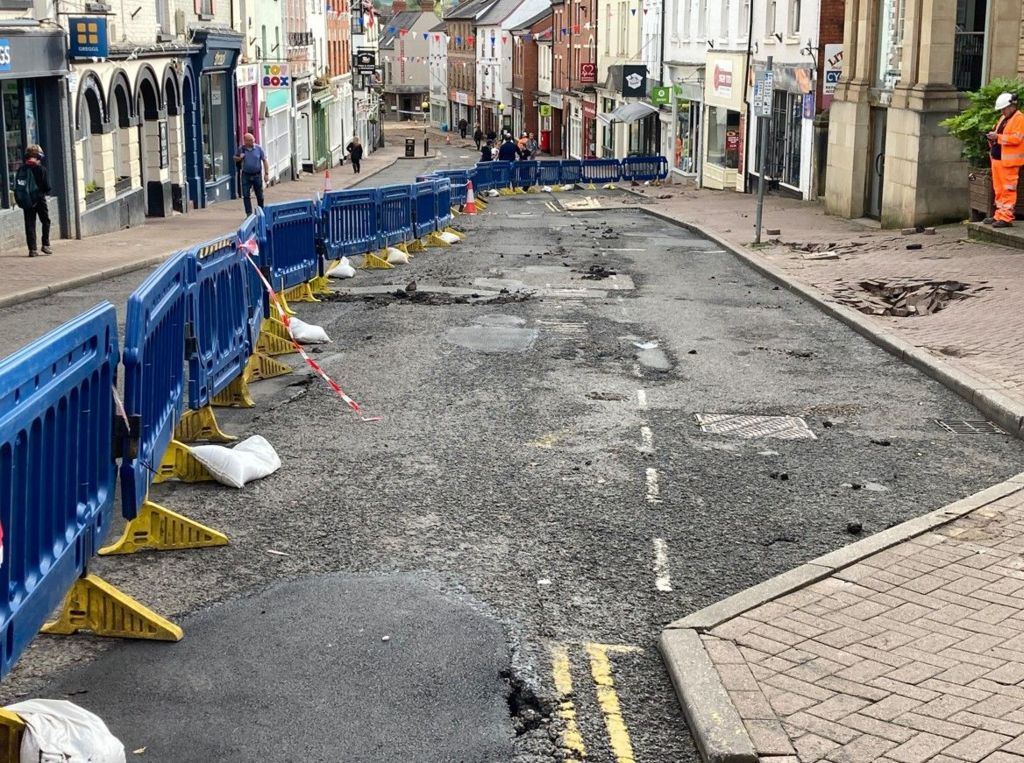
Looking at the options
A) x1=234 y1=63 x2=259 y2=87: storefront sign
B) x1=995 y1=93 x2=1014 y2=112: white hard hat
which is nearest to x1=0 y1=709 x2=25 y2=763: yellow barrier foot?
x1=995 y1=93 x2=1014 y2=112: white hard hat

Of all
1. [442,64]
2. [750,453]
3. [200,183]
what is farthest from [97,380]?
[442,64]

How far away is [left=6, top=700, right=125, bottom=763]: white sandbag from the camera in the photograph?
4516mm

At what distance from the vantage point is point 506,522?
7953 mm

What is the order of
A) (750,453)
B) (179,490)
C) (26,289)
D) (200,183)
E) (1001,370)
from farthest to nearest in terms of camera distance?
(200,183) < (26,289) < (1001,370) < (750,453) < (179,490)

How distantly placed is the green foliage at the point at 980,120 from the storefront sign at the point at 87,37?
1498 cm

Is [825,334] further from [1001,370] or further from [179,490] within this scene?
[179,490]

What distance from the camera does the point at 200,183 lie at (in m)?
37.5

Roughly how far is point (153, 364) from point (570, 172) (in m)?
42.1

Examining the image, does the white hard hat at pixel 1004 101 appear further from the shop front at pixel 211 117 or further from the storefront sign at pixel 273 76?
the storefront sign at pixel 273 76

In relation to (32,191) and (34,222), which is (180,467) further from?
(34,222)

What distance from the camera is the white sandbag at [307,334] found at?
533 inches

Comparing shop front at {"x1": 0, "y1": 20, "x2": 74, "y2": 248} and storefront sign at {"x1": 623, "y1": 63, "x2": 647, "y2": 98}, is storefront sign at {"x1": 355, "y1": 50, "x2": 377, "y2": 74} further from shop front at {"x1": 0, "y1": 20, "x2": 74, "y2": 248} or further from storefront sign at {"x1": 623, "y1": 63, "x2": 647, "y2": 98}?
shop front at {"x1": 0, "y1": 20, "x2": 74, "y2": 248}

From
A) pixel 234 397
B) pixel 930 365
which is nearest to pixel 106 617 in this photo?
pixel 234 397

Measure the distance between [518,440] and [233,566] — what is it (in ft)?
10.2
